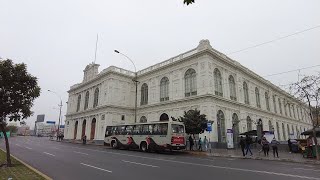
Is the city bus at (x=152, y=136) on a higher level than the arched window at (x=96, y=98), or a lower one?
lower

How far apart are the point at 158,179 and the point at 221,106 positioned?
27154 mm

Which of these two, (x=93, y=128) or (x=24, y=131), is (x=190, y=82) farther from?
(x=24, y=131)

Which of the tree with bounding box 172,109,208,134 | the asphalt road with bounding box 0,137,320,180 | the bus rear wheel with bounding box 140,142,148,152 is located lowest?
the asphalt road with bounding box 0,137,320,180

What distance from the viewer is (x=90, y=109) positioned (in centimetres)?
5094

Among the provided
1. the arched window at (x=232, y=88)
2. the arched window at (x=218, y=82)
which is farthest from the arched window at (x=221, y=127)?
the arched window at (x=232, y=88)

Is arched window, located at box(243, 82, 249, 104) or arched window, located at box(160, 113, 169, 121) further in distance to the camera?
arched window, located at box(243, 82, 249, 104)

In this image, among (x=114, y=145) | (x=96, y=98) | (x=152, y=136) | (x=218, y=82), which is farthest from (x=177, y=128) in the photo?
(x=96, y=98)

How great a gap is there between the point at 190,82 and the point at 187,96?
7.07ft

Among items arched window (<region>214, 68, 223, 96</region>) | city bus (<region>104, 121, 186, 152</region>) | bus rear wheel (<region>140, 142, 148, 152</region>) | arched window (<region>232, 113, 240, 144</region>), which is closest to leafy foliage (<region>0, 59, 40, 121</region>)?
city bus (<region>104, 121, 186, 152</region>)

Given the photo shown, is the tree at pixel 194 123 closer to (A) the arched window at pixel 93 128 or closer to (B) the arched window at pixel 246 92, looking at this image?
(B) the arched window at pixel 246 92

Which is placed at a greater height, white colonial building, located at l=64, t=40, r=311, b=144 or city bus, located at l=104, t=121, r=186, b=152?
white colonial building, located at l=64, t=40, r=311, b=144

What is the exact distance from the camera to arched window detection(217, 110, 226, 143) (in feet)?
111

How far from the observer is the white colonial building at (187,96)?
3419cm

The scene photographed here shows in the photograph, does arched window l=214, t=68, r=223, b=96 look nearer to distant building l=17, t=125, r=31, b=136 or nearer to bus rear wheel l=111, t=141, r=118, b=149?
bus rear wheel l=111, t=141, r=118, b=149
